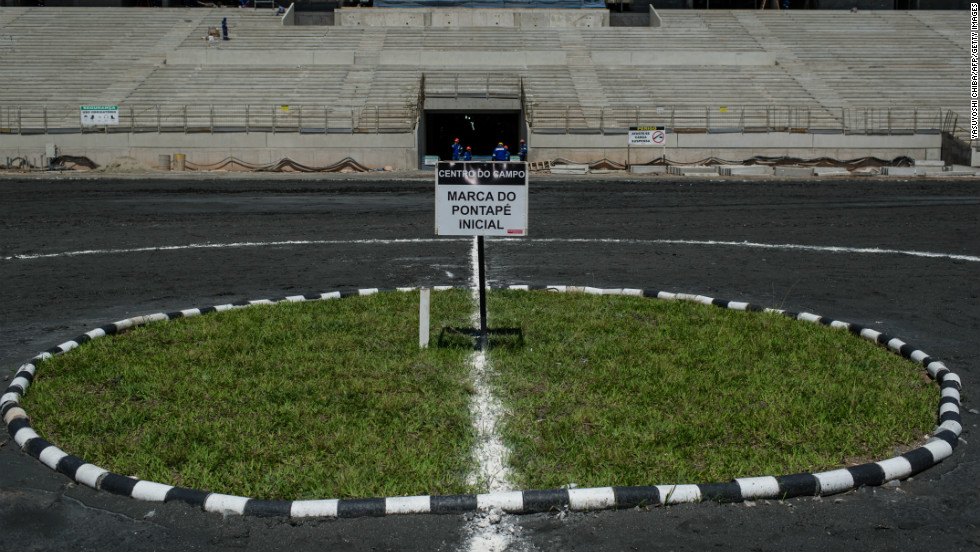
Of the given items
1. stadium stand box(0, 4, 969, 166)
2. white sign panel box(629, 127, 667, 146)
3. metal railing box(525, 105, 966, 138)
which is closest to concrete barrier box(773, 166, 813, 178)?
stadium stand box(0, 4, 969, 166)

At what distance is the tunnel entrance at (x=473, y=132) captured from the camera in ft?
149

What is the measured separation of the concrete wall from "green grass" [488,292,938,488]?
156 ft

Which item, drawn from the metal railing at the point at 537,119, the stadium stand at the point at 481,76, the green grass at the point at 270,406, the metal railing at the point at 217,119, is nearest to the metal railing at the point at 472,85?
the stadium stand at the point at 481,76

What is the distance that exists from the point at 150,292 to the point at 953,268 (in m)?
10.8

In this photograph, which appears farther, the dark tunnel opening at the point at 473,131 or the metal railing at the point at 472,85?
the dark tunnel opening at the point at 473,131

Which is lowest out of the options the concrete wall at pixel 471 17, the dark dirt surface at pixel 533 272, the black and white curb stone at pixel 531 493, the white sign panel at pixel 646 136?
the dark dirt surface at pixel 533 272

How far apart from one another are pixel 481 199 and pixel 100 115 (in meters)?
36.0

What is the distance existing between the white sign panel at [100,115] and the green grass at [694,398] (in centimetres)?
3480

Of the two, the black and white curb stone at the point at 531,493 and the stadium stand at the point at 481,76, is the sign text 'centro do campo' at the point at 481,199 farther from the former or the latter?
the stadium stand at the point at 481,76

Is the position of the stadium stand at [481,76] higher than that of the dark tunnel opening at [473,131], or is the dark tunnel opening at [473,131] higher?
the stadium stand at [481,76]

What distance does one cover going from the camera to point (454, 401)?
6.06m

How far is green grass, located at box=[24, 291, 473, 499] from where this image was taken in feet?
16.0

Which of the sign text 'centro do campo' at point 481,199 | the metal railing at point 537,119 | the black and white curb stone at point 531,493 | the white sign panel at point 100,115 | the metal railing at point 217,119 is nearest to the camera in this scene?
the black and white curb stone at point 531,493

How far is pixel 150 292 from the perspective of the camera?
10352 mm
